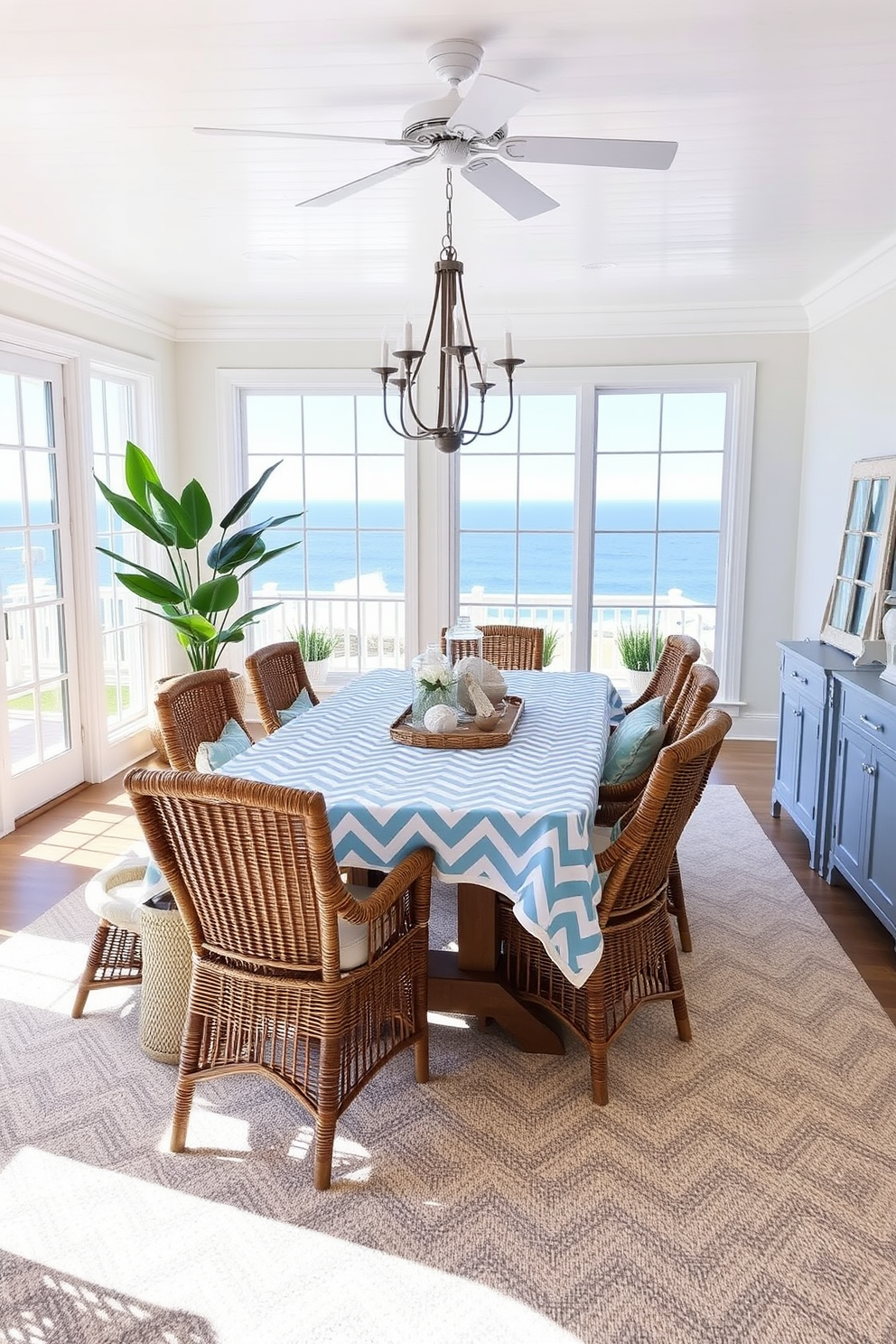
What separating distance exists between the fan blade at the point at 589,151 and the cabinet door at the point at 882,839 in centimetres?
205

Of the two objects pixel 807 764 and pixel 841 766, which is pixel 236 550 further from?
pixel 841 766

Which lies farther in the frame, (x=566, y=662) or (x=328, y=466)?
(x=328, y=466)

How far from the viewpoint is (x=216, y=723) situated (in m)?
3.28

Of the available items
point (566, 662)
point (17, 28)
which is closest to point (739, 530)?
point (566, 662)

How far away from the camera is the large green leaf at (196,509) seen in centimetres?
473

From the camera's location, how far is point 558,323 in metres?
5.88

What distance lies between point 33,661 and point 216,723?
6.18 feet

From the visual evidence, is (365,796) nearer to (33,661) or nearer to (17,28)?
(17,28)

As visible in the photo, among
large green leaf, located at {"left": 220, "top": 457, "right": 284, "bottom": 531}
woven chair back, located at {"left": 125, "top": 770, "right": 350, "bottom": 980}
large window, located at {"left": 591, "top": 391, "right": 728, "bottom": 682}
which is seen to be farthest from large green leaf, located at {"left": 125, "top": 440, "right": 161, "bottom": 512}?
large window, located at {"left": 591, "top": 391, "right": 728, "bottom": 682}

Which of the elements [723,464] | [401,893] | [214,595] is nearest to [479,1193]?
[401,893]

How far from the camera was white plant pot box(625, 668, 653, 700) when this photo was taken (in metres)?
6.11

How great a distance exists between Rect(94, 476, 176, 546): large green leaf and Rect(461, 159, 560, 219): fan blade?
8.13 feet

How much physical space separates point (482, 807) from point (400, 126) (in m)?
2.13

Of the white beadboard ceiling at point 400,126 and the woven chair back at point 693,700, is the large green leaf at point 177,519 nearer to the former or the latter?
the white beadboard ceiling at point 400,126
